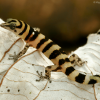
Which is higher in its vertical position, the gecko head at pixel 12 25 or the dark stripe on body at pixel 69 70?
the gecko head at pixel 12 25

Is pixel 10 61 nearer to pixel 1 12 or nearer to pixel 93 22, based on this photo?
pixel 1 12

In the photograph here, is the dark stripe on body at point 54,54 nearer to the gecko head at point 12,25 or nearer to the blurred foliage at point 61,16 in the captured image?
the gecko head at point 12,25

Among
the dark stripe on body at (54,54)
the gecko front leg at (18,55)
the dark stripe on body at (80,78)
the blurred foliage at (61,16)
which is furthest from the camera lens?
the blurred foliage at (61,16)

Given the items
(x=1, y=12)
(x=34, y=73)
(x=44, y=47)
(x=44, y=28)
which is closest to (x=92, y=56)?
(x=44, y=47)

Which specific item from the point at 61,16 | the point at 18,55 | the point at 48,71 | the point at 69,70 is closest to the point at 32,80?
the point at 48,71

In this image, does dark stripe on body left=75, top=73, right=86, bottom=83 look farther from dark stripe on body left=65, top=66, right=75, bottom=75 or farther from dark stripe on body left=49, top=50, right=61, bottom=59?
dark stripe on body left=49, top=50, right=61, bottom=59

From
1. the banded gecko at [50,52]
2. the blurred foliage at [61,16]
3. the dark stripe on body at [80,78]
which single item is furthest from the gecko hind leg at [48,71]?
the blurred foliage at [61,16]

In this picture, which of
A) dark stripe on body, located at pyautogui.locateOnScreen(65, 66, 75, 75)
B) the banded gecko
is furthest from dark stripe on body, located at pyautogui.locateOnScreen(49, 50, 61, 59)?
dark stripe on body, located at pyautogui.locateOnScreen(65, 66, 75, 75)
